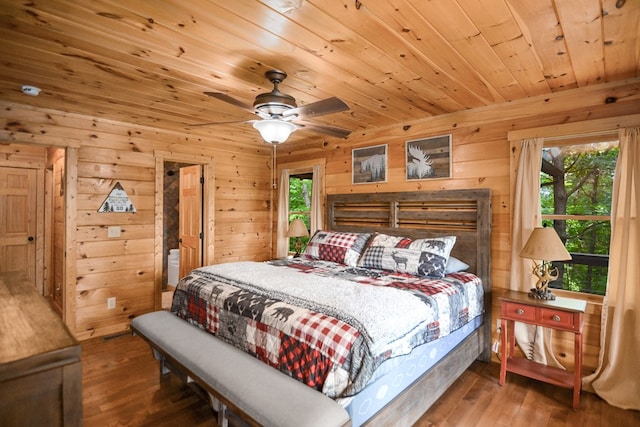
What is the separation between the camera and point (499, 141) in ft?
10.4

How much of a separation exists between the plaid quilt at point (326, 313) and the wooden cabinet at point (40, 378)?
1183 millimetres

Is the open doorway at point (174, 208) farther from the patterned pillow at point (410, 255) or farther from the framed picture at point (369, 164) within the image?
the patterned pillow at point (410, 255)

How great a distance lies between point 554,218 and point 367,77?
2016 millimetres

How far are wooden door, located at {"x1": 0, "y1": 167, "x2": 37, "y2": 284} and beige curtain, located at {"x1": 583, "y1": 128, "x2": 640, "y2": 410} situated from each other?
647 cm

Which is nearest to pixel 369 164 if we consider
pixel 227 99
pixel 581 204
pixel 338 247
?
pixel 338 247

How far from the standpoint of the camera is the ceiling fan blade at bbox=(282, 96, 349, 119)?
6.70 ft

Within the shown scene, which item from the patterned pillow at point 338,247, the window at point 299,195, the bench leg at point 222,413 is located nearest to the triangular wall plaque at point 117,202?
the patterned pillow at point 338,247

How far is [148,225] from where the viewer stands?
13.3ft

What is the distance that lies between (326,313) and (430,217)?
2081 mm

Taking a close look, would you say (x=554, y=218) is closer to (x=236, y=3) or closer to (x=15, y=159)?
(x=236, y=3)

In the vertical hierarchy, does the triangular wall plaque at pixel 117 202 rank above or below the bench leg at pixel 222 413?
above

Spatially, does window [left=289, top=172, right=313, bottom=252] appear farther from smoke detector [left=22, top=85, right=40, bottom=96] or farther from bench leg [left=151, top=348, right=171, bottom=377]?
smoke detector [left=22, top=85, right=40, bottom=96]

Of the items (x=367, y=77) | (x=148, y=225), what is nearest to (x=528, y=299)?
(x=367, y=77)

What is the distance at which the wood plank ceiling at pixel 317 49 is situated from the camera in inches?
66.5
